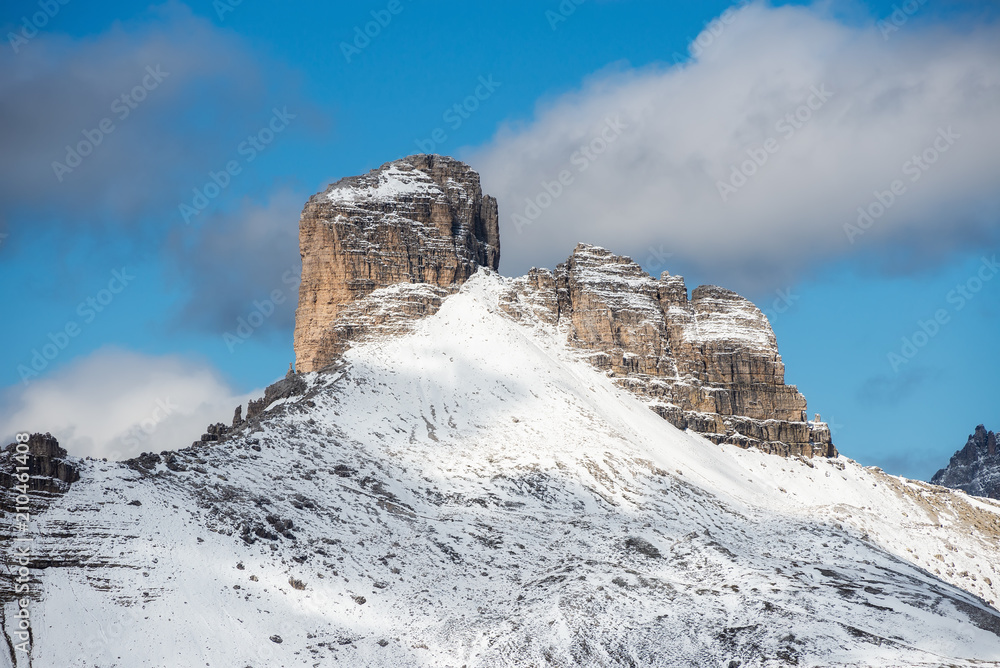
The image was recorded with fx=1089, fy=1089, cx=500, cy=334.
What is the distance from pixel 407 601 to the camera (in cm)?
5806

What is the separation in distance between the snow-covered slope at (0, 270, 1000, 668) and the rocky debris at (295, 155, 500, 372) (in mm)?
14610

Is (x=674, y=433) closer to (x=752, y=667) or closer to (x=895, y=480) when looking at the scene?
(x=895, y=480)

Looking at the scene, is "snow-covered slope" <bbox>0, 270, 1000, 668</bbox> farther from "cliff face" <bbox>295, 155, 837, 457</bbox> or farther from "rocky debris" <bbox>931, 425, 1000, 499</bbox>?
"rocky debris" <bbox>931, 425, 1000, 499</bbox>

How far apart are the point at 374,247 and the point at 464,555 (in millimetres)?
60125

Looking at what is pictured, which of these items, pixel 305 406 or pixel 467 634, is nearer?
pixel 467 634

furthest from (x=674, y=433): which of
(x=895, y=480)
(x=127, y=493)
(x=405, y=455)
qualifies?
(x=127, y=493)

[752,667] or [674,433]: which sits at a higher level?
[674,433]

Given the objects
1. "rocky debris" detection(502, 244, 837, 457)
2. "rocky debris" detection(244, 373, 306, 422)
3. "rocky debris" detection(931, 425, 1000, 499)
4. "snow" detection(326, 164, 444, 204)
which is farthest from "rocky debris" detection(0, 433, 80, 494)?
"rocky debris" detection(931, 425, 1000, 499)

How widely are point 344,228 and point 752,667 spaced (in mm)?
81627

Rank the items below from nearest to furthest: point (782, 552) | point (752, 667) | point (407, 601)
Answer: point (752, 667) < point (407, 601) < point (782, 552)

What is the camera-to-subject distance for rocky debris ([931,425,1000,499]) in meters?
180

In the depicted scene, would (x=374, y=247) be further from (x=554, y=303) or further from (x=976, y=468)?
(x=976, y=468)

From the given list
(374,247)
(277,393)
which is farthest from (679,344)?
(277,393)

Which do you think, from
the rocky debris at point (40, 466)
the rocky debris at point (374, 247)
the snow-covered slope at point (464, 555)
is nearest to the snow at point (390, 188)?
the rocky debris at point (374, 247)
